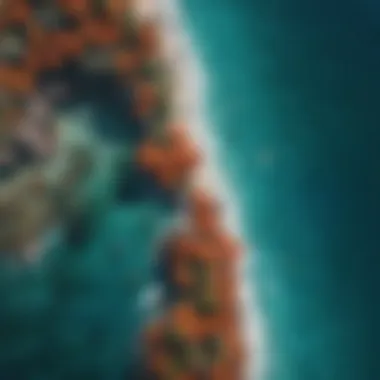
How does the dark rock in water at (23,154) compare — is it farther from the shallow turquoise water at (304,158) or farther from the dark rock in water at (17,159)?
the shallow turquoise water at (304,158)

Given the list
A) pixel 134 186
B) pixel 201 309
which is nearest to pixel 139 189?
pixel 134 186

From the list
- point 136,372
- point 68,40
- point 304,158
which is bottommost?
point 136,372

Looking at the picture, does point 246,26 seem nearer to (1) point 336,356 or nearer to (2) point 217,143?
(2) point 217,143

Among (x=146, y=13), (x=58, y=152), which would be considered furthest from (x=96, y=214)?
(x=146, y=13)

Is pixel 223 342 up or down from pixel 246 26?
down

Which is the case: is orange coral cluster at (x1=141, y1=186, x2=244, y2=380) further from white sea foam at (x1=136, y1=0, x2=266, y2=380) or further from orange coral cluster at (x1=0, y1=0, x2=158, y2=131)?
orange coral cluster at (x1=0, y1=0, x2=158, y2=131)

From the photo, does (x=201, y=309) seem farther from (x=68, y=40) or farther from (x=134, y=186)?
(x=68, y=40)

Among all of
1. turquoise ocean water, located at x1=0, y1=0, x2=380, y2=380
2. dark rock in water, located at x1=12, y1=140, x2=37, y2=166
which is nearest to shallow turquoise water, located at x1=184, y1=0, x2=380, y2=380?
turquoise ocean water, located at x1=0, y1=0, x2=380, y2=380
